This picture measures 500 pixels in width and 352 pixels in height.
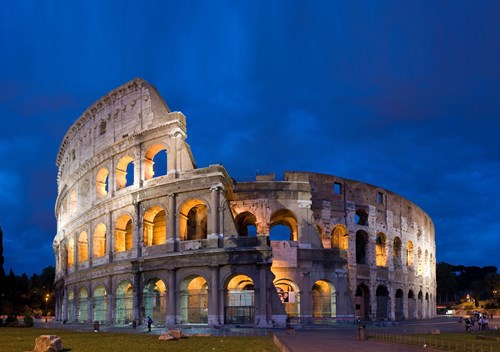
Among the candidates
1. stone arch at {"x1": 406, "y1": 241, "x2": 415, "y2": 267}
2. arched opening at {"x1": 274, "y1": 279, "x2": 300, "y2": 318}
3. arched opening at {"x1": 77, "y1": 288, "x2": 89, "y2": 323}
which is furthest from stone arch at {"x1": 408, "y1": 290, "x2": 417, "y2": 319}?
arched opening at {"x1": 77, "y1": 288, "x2": 89, "y2": 323}

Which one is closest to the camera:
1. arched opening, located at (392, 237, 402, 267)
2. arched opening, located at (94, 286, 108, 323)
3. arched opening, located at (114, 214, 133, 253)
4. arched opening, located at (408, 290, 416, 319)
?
arched opening, located at (114, 214, 133, 253)

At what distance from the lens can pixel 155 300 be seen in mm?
38219

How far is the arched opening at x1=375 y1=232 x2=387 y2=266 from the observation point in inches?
1874

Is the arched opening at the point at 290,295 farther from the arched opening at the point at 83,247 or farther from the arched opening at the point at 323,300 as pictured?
the arched opening at the point at 83,247

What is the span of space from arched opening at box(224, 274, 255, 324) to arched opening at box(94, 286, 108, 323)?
10.7 meters

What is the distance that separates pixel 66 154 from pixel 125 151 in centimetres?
1454

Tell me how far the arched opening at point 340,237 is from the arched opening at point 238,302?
31.1ft

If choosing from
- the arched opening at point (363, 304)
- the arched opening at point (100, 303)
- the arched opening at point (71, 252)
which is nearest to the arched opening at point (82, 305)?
the arched opening at point (100, 303)

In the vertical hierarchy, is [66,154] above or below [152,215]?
above

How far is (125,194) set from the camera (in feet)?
128

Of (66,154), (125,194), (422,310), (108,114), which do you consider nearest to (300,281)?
(125,194)

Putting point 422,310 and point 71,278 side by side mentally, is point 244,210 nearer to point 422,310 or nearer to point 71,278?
point 71,278

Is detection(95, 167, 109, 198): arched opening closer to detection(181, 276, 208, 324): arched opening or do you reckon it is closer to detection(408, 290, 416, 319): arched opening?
detection(181, 276, 208, 324): arched opening

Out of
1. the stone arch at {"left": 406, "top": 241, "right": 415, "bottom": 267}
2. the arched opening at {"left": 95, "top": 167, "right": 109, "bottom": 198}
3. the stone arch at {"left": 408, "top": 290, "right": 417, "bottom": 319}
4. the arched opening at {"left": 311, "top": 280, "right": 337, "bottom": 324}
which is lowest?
the stone arch at {"left": 408, "top": 290, "right": 417, "bottom": 319}
